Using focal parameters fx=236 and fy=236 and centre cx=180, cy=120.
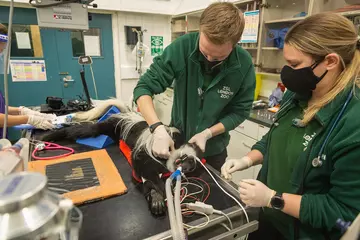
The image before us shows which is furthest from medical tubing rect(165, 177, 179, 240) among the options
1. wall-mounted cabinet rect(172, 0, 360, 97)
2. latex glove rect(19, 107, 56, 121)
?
wall-mounted cabinet rect(172, 0, 360, 97)

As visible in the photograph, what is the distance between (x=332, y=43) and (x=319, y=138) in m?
0.33

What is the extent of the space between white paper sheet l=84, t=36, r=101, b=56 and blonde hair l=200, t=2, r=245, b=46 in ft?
11.0

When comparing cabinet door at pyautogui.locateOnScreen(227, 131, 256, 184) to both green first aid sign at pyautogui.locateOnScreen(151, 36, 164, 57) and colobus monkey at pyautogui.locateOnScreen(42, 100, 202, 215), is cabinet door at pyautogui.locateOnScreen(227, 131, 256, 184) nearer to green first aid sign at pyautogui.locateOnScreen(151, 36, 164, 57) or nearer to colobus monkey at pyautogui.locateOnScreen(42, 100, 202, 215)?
colobus monkey at pyautogui.locateOnScreen(42, 100, 202, 215)

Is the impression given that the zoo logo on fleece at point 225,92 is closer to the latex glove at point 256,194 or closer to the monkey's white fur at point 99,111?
the latex glove at point 256,194

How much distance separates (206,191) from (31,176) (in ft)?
2.63

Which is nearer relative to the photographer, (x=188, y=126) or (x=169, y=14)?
(x=188, y=126)

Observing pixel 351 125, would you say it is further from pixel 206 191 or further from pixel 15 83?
pixel 15 83

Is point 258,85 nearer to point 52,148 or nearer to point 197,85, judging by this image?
point 197,85

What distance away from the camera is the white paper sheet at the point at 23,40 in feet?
11.3

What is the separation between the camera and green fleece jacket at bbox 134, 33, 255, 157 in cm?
131

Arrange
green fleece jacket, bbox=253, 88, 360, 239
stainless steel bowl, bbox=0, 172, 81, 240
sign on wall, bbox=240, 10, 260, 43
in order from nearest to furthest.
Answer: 1. stainless steel bowl, bbox=0, 172, 81, 240
2. green fleece jacket, bbox=253, 88, 360, 239
3. sign on wall, bbox=240, 10, 260, 43

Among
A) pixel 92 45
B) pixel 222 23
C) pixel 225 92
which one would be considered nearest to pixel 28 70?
pixel 92 45

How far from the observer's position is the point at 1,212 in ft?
A: 1.03

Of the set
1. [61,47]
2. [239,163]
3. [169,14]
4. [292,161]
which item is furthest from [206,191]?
[169,14]
